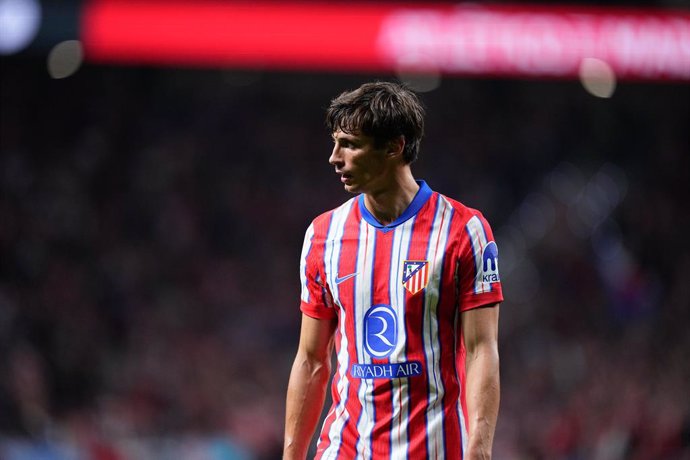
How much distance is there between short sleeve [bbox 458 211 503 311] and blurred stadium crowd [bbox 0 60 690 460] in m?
5.31

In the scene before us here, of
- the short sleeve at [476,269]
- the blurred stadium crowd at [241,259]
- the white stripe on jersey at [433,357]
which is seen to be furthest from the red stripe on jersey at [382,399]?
the blurred stadium crowd at [241,259]

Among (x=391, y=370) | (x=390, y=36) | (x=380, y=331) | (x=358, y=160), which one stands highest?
(x=390, y=36)

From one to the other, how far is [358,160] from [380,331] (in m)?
0.53

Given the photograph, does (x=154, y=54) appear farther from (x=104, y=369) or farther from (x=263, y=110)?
(x=263, y=110)

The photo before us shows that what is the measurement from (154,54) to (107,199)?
12.3 feet

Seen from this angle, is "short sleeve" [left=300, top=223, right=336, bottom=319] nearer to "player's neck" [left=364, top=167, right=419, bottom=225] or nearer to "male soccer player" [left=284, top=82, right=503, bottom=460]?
"male soccer player" [left=284, top=82, right=503, bottom=460]

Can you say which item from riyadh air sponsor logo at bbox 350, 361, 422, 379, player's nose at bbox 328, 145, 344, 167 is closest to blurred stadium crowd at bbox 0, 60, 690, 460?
riyadh air sponsor logo at bbox 350, 361, 422, 379

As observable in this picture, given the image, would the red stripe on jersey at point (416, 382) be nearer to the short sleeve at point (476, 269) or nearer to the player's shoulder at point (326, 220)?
the short sleeve at point (476, 269)

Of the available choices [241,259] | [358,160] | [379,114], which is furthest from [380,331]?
[241,259]

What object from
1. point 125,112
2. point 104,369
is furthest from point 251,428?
point 125,112

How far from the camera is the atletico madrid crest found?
3.04m

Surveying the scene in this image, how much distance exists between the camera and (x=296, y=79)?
13.5 meters

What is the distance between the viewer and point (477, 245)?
120 inches

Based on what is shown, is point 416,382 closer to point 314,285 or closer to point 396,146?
point 314,285
